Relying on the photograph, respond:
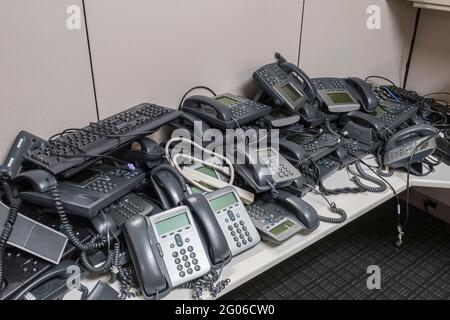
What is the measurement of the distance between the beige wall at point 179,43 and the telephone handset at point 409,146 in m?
0.55

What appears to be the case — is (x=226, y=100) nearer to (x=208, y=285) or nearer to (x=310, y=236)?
(x=310, y=236)

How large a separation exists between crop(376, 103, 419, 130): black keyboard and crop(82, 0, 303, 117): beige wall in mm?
445

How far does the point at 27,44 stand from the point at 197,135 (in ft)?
1.73

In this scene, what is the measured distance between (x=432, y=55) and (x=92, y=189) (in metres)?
1.72

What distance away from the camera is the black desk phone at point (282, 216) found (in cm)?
104

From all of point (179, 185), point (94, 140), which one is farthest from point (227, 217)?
point (94, 140)

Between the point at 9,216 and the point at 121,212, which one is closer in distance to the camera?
the point at 9,216

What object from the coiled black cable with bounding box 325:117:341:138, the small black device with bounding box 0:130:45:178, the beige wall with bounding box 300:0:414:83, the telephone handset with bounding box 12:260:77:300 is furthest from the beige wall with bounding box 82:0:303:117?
the telephone handset with bounding box 12:260:77:300

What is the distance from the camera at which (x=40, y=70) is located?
3.61ft

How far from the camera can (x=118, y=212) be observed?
976 mm

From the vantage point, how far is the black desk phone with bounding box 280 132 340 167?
1248 mm

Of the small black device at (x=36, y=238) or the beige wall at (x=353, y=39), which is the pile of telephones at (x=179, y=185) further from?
the beige wall at (x=353, y=39)

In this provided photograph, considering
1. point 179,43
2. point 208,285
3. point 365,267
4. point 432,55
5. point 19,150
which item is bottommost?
point 365,267
